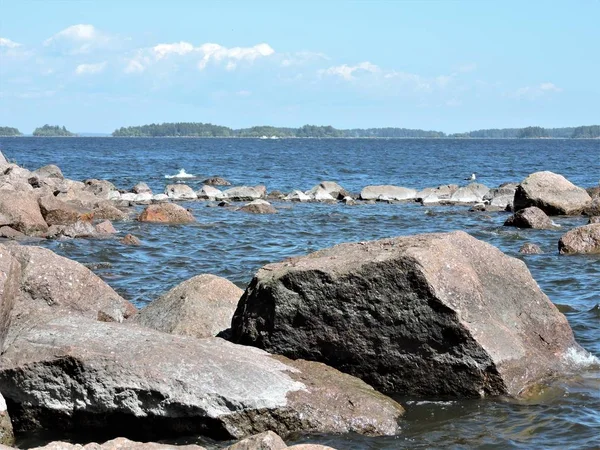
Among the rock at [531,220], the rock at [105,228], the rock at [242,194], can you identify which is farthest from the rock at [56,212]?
the rock at [531,220]

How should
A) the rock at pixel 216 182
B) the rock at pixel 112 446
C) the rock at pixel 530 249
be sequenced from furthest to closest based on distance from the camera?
the rock at pixel 216 182
the rock at pixel 530 249
the rock at pixel 112 446

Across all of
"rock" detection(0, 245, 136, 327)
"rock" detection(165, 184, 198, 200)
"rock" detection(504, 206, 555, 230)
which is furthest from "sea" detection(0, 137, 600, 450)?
"rock" detection(0, 245, 136, 327)

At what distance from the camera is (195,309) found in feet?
31.9

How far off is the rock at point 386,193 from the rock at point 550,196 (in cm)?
685

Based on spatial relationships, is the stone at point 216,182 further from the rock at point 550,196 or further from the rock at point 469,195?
the rock at point 550,196

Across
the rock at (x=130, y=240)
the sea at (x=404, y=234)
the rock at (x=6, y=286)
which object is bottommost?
the sea at (x=404, y=234)

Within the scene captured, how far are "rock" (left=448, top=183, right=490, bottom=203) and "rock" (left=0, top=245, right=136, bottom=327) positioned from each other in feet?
76.1

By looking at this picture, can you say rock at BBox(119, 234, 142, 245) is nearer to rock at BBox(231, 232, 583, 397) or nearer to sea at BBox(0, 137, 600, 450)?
sea at BBox(0, 137, 600, 450)

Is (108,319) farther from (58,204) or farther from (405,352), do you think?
(58,204)

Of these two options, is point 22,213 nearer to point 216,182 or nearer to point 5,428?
point 5,428

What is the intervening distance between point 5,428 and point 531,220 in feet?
60.1

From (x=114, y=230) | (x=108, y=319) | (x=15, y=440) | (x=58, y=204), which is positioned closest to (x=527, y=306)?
(x=108, y=319)

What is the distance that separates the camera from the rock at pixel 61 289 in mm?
9477

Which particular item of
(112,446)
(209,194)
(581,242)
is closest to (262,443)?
(112,446)
